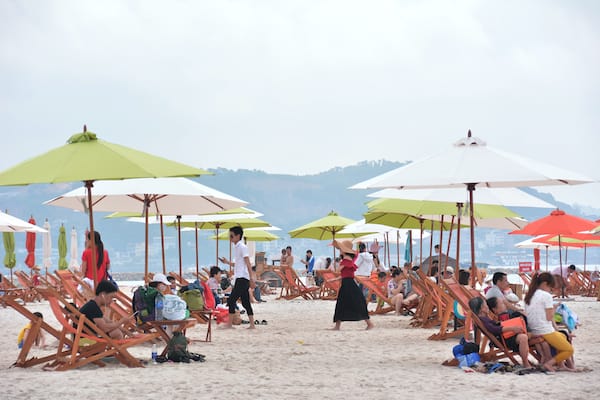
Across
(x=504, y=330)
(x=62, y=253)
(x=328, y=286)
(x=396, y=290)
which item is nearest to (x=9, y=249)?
(x=62, y=253)

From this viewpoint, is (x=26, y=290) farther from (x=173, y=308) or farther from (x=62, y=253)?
Result: (x=173, y=308)

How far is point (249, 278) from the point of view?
1073 centimetres

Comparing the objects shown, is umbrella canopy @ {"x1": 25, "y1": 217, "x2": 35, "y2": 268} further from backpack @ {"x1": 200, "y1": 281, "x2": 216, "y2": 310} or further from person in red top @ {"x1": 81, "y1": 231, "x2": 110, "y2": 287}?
person in red top @ {"x1": 81, "y1": 231, "x2": 110, "y2": 287}

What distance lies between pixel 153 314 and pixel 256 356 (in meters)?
0.96

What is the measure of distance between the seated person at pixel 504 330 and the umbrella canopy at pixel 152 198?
12.2ft

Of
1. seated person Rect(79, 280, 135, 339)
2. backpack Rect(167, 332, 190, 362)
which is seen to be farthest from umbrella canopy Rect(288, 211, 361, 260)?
seated person Rect(79, 280, 135, 339)

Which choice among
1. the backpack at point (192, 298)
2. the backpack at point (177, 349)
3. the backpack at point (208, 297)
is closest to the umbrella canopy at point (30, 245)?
the backpack at point (208, 297)

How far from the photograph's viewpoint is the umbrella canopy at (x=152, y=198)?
945cm

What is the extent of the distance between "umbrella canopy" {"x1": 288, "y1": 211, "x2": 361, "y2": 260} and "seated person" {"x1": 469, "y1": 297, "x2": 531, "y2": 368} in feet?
39.0

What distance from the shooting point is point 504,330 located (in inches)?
257

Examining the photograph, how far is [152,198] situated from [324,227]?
33.4 ft

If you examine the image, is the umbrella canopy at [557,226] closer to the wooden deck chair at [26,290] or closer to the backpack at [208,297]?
the backpack at [208,297]

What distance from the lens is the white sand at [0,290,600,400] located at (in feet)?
18.3

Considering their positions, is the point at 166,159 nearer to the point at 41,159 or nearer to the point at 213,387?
the point at 41,159
